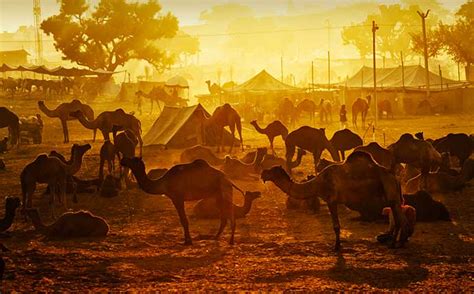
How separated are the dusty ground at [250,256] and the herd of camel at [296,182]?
0.38m

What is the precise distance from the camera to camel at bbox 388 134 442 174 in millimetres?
14531

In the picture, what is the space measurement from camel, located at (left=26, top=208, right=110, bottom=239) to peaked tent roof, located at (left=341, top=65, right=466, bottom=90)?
45195 millimetres

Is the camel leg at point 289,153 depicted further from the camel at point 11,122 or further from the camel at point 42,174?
the camel at point 11,122

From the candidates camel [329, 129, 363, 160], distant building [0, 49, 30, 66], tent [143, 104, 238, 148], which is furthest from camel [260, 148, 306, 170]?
distant building [0, 49, 30, 66]

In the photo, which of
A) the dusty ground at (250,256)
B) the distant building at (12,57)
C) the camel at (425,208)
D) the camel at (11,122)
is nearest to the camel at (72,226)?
the dusty ground at (250,256)

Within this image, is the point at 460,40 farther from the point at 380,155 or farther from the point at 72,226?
the point at 72,226

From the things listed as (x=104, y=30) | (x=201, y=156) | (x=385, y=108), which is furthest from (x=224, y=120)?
(x=104, y=30)

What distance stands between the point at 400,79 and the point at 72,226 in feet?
158

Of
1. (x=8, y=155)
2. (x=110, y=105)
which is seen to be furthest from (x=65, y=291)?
(x=110, y=105)

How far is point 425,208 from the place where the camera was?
12164 millimetres

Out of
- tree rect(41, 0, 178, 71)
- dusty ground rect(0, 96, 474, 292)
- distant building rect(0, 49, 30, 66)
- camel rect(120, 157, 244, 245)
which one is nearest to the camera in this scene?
dusty ground rect(0, 96, 474, 292)

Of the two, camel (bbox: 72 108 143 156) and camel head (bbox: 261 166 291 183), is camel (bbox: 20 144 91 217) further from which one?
camel (bbox: 72 108 143 156)

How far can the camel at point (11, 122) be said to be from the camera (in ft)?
83.8

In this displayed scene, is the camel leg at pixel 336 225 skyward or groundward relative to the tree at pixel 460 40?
groundward
